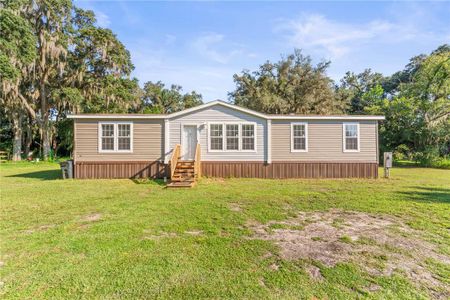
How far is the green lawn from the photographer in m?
2.55

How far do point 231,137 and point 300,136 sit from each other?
10.4 feet

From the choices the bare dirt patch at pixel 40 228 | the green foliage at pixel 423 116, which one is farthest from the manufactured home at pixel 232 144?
the green foliage at pixel 423 116

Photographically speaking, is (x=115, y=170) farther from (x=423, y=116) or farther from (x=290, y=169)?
(x=423, y=116)

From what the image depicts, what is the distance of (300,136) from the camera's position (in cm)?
1092

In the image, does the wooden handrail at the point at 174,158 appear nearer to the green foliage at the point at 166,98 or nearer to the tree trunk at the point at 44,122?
the tree trunk at the point at 44,122

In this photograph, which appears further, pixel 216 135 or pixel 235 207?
pixel 216 135

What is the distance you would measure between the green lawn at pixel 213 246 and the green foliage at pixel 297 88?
17.9m

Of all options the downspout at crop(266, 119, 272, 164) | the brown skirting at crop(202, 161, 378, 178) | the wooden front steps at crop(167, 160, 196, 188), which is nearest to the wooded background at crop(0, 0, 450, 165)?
the brown skirting at crop(202, 161, 378, 178)

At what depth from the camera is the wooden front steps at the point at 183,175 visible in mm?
8555

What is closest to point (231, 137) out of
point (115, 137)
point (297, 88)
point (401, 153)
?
point (115, 137)

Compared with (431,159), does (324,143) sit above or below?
above

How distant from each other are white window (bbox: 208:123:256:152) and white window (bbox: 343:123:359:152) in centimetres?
427

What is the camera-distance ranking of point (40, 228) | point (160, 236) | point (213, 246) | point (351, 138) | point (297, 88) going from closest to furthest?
point (213, 246), point (160, 236), point (40, 228), point (351, 138), point (297, 88)

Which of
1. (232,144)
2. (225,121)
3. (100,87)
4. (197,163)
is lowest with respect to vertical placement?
(197,163)
